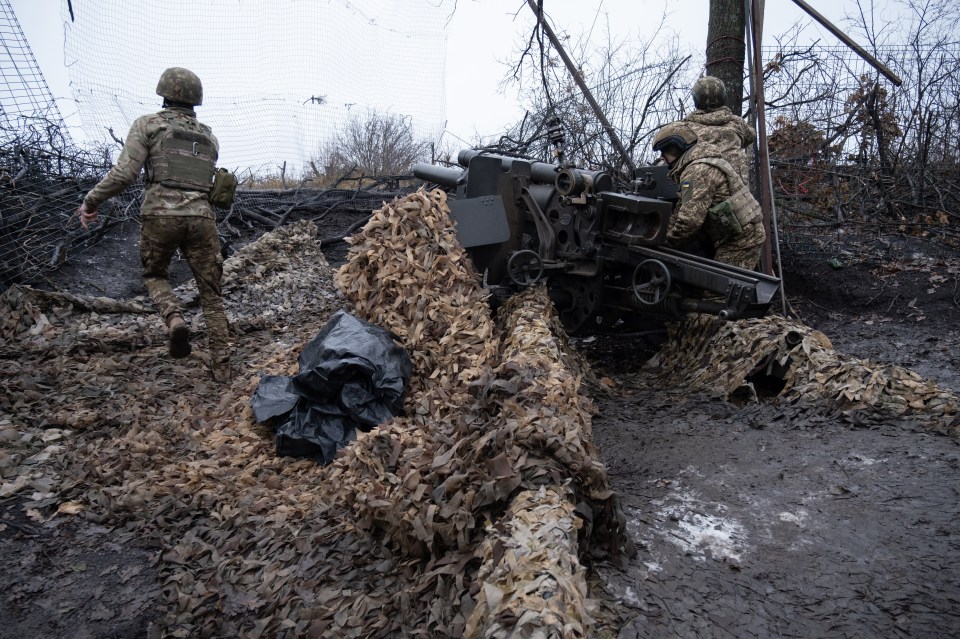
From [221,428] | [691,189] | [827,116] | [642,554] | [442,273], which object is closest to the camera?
[642,554]

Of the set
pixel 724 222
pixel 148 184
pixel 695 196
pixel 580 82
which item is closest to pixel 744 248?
pixel 724 222

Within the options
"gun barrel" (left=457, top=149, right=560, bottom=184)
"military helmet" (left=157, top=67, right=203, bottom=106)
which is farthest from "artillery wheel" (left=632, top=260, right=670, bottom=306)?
"military helmet" (left=157, top=67, right=203, bottom=106)

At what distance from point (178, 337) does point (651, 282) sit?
3.83 m

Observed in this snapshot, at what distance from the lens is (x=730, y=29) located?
24.2ft

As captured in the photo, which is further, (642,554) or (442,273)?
(442,273)

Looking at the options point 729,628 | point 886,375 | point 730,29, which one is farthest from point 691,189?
point 729,628

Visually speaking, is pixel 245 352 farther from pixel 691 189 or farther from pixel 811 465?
pixel 811 465

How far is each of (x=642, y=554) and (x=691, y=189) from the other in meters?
3.66

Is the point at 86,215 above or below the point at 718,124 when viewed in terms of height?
below

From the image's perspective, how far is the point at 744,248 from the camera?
549cm

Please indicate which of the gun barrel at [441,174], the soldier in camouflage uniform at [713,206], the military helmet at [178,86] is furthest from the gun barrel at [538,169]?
the military helmet at [178,86]

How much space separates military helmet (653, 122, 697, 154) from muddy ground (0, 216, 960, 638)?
2462 mm

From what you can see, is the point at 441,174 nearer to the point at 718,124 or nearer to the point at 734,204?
the point at 718,124

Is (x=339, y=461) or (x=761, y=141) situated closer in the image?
(x=339, y=461)
